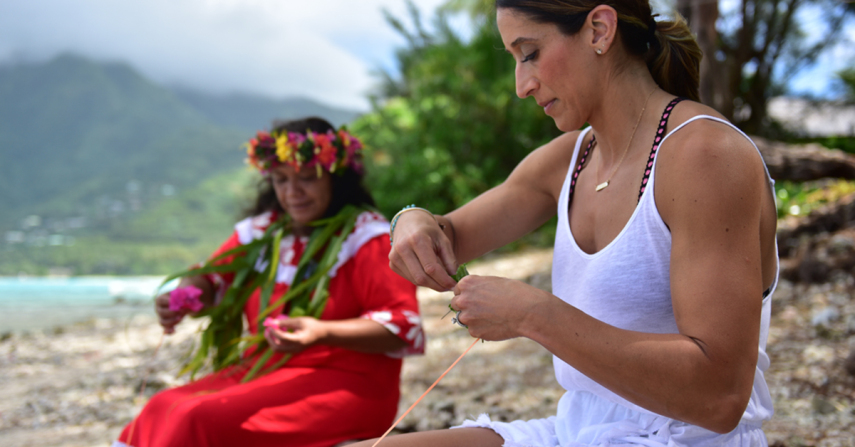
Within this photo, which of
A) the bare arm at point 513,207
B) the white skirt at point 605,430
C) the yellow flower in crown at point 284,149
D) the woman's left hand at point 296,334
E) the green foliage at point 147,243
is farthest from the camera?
the green foliage at point 147,243

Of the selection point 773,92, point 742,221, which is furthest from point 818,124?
point 742,221

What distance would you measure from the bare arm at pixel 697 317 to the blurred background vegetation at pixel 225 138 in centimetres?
69

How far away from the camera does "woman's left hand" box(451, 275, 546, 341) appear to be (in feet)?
3.82

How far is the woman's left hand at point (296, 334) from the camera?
2.35 meters

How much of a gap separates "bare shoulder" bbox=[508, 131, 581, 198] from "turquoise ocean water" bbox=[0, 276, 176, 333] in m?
6.67

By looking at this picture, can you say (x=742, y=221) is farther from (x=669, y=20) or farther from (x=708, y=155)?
(x=669, y=20)

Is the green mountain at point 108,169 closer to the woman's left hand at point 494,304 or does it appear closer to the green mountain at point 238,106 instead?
the green mountain at point 238,106

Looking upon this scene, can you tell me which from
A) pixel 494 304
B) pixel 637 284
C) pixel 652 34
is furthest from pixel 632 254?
pixel 652 34

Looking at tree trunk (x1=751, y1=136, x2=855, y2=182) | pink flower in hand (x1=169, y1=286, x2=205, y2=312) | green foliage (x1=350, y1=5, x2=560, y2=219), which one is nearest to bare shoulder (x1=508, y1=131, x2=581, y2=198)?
pink flower in hand (x1=169, y1=286, x2=205, y2=312)

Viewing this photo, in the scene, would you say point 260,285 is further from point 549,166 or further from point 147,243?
point 147,243

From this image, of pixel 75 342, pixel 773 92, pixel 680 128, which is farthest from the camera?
pixel 773 92

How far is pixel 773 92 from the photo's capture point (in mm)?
14531

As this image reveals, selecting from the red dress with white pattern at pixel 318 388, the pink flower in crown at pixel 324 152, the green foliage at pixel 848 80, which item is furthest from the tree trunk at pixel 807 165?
the red dress with white pattern at pixel 318 388

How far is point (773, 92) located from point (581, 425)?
52.2 feet
